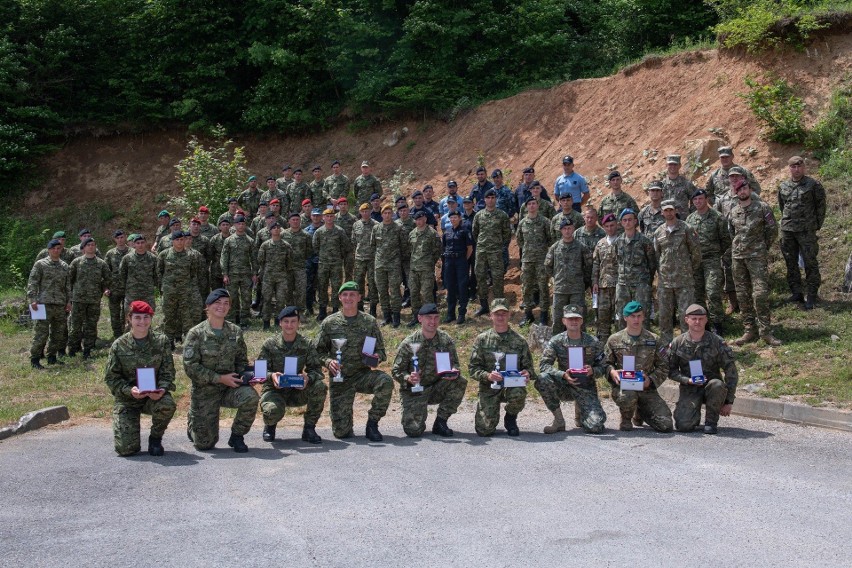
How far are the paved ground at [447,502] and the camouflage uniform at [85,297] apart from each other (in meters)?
6.25

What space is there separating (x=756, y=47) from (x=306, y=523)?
15507 millimetres

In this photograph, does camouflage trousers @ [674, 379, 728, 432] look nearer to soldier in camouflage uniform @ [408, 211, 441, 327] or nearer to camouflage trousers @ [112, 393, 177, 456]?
camouflage trousers @ [112, 393, 177, 456]

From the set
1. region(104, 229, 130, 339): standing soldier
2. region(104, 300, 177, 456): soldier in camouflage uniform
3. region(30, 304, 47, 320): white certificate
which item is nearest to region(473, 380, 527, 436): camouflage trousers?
region(104, 300, 177, 456): soldier in camouflage uniform

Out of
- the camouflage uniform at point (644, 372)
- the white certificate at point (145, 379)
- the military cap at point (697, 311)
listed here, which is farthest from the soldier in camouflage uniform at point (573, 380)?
the white certificate at point (145, 379)

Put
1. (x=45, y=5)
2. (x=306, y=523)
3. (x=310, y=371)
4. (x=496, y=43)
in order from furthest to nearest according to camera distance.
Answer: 1. (x=45, y=5)
2. (x=496, y=43)
3. (x=310, y=371)
4. (x=306, y=523)

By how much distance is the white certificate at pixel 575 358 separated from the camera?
31.9 ft

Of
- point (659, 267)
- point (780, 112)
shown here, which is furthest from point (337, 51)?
point (659, 267)

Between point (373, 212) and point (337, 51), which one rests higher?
point (337, 51)

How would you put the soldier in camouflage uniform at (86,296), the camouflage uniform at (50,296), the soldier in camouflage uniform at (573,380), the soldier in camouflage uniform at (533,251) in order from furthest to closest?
1. the soldier in camouflage uniform at (86,296)
2. the camouflage uniform at (50,296)
3. the soldier in camouflage uniform at (533,251)
4. the soldier in camouflage uniform at (573,380)

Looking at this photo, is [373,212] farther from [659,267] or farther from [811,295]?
[811,295]

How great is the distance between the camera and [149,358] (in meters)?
9.16

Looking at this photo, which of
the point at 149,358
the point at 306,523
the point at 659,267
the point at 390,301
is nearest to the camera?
the point at 306,523

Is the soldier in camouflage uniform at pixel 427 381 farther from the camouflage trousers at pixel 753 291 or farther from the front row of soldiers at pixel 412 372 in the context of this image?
the camouflage trousers at pixel 753 291

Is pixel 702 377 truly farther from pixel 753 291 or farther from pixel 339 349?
pixel 339 349
